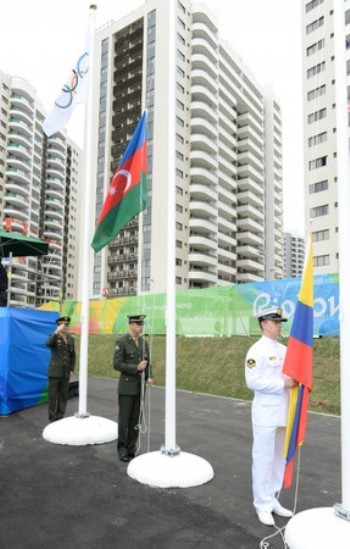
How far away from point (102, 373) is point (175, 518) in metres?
15.0

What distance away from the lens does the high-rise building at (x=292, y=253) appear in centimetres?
16450

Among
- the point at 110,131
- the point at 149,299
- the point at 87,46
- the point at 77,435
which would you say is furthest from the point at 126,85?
the point at 77,435

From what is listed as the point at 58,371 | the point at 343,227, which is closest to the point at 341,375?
the point at 343,227

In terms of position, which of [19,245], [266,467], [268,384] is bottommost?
[266,467]

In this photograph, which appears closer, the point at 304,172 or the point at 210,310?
the point at 210,310

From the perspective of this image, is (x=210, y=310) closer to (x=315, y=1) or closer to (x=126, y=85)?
(x=315, y=1)

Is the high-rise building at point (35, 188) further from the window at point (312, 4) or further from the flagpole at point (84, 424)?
the flagpole at point (84, 424)

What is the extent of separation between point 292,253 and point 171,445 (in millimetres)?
167482

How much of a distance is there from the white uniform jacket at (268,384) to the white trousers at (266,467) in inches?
4.4

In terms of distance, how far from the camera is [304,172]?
5022 centimetres

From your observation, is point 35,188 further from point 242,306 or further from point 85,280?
point 85,280

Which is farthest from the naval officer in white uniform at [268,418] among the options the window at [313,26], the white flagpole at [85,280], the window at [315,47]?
the window at [313,26]

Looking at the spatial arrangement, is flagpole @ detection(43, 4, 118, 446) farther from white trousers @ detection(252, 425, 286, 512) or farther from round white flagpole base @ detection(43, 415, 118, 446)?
white trousers @ detection(252, 425, 286, 512)

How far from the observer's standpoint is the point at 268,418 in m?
4.13
